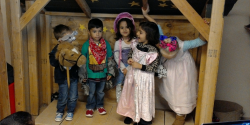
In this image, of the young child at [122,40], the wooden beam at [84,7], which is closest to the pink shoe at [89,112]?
the young child at [122,40]

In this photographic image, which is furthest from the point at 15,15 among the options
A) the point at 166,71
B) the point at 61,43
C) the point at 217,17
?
the point at 217,17

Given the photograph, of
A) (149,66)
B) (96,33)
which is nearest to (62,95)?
(96,33)

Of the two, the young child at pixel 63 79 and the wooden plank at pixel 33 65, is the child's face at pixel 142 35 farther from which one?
the wooden plank at pixel 33 65

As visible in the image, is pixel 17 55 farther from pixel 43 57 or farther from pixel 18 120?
pixel 18 120

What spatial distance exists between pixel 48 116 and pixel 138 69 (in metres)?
1.18

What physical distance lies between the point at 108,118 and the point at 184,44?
46.3 inches

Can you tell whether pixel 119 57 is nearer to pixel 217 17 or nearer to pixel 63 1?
pixel 63 1

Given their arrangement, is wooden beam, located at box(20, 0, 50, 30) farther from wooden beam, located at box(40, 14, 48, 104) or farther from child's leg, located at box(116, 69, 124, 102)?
child's leg, located at box(116, 69, 124, 102)

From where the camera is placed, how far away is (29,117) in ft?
4.87

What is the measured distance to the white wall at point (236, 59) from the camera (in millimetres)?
2740

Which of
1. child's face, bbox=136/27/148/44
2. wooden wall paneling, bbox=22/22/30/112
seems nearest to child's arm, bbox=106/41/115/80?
child's face, bbox=136/27/148/44

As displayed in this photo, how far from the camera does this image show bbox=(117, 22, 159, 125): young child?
94.0 inches

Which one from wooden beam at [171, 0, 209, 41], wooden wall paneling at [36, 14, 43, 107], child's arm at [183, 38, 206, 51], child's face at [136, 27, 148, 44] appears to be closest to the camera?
wooden beam at [171, 0, 209, 41]

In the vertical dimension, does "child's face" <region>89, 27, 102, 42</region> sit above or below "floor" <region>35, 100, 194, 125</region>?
above
